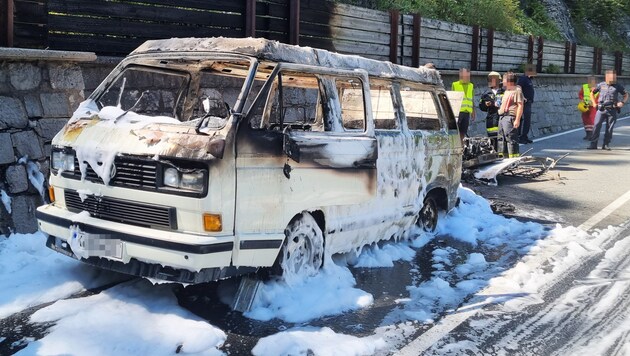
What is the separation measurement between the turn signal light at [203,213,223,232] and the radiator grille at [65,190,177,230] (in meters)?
0.23

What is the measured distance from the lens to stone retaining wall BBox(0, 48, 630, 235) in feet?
21.0

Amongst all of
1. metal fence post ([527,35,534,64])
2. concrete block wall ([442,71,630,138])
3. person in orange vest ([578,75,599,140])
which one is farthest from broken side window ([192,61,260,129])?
metal fence post ([527,35,534,64])

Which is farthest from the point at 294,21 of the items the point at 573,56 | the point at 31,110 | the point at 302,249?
the point at 573,56

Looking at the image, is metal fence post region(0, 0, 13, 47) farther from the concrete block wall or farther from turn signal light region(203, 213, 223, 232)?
the concrete block wall

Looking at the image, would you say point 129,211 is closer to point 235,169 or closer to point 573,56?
point 235,169

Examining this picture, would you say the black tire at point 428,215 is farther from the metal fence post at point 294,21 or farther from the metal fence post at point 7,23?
the metal fence post at point 7,23

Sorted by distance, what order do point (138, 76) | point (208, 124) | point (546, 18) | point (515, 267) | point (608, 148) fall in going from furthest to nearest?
point (546, 18) → point (608, 148) → point (138, 76) → point (515, 267) → point (208, 124)

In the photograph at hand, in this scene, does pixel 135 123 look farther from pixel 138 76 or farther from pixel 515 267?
pixel 515 267

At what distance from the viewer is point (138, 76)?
7.13 meters

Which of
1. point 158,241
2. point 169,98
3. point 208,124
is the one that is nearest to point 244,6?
point 169,98

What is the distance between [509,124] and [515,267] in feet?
21.5

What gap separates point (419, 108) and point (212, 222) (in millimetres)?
3406

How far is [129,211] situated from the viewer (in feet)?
14.4

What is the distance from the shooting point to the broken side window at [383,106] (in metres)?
6.00
